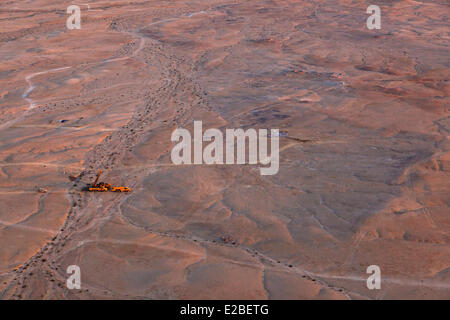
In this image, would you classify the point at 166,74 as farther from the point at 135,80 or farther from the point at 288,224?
the point at 288,224

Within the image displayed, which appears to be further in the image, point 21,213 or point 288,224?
point 21,213

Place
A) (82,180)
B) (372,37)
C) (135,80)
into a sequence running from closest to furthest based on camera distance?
(82,180), (135,80), (372,37)

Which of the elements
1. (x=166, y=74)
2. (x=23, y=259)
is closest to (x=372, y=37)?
(x=166, y=74)

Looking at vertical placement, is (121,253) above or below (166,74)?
below
